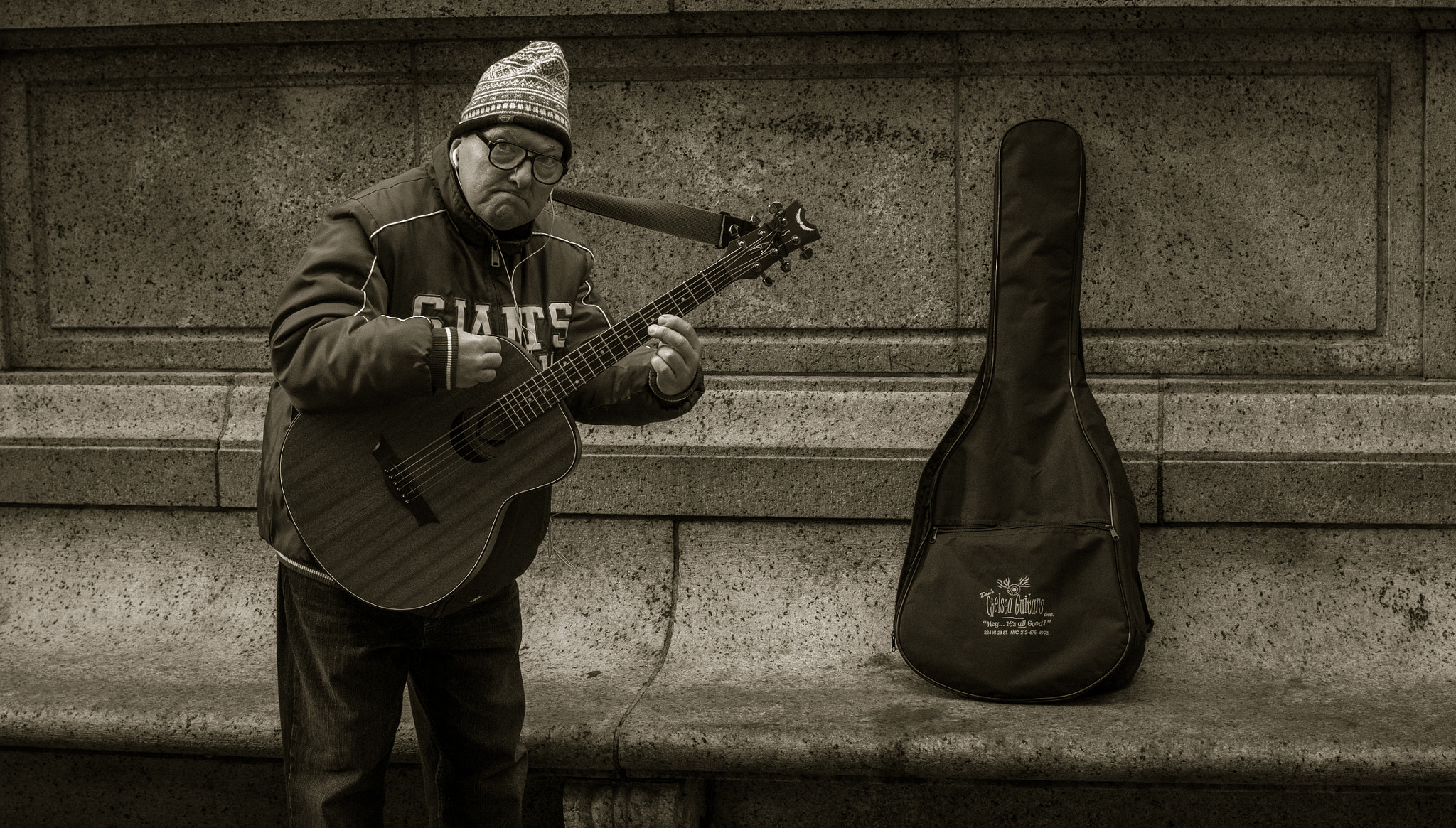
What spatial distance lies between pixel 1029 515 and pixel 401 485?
1.65m

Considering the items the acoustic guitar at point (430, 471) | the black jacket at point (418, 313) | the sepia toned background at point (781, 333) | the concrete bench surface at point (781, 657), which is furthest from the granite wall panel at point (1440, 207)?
the acoustic guitar at point (430, 471)

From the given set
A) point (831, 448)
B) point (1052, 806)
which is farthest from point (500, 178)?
point (1052, 806)

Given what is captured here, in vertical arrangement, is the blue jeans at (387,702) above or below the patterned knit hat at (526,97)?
below

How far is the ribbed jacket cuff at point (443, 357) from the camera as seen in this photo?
2092 millimetres

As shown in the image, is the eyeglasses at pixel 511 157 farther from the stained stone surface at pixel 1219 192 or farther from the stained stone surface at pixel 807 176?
the stained stone surface at pixel 1219 192

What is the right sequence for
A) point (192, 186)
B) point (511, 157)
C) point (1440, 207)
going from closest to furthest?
point (511, 157) < point (1440, 207) < point (192, 186)

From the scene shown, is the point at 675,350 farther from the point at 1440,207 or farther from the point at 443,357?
the point at 1440,207

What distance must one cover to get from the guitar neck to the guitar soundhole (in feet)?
0.15

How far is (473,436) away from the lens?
7.48ft

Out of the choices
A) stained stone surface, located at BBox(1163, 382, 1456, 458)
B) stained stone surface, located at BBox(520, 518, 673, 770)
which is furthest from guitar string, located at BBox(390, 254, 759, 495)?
stained stone surface, located at BBox(1163, 382, 1456, 458)

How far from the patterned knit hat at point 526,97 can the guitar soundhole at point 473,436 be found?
0.55m

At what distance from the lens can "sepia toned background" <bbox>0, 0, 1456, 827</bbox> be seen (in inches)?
129

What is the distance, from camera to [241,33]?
3697 mm

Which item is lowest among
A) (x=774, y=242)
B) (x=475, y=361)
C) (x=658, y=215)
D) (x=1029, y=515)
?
(x=1029, y=515)
